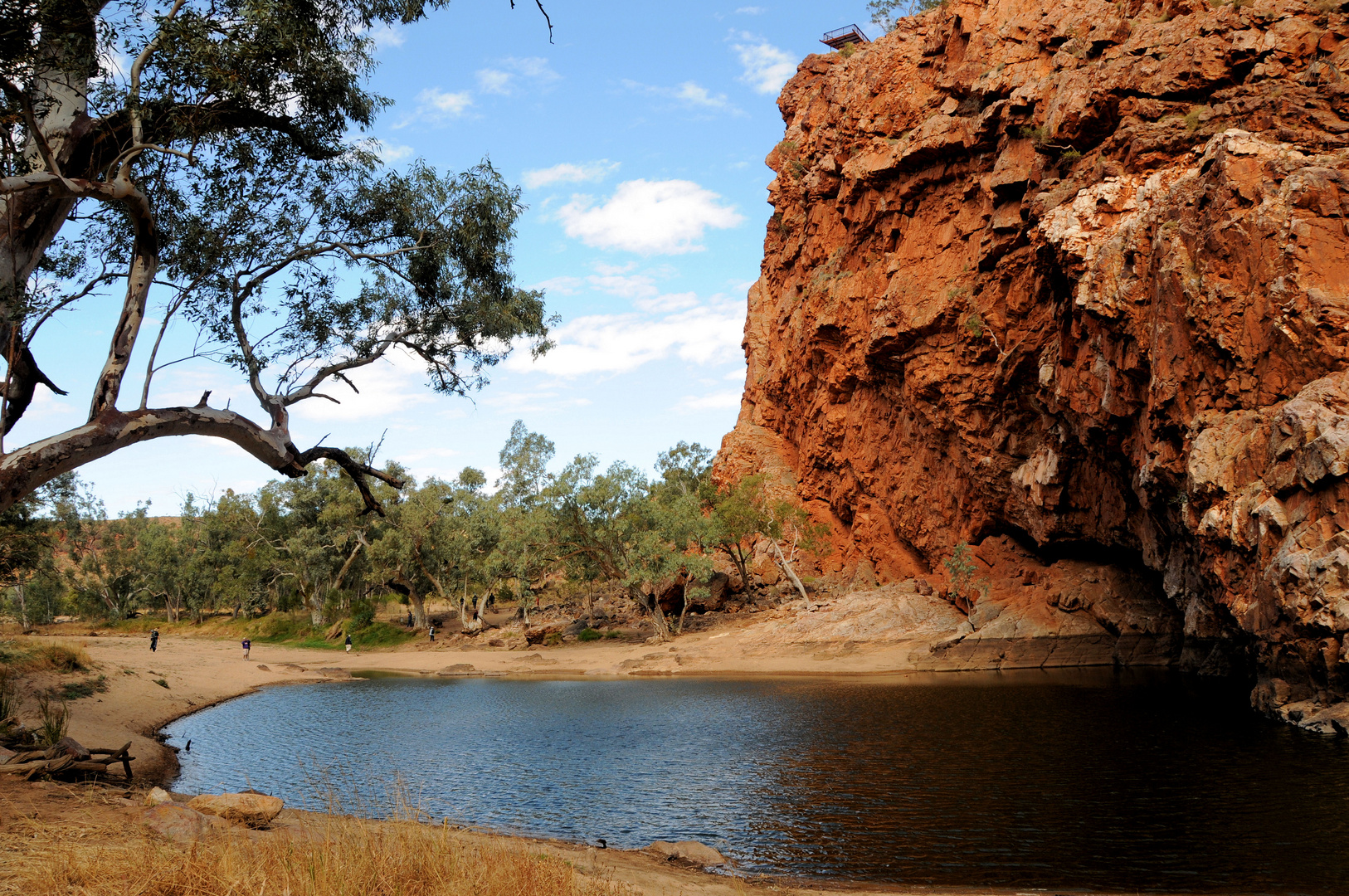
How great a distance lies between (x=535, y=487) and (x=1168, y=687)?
70.7 meters

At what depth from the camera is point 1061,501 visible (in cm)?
3716

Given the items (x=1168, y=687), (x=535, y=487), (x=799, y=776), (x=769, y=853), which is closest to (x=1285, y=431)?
(x=1168, y=687)

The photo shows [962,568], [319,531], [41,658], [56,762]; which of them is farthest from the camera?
[319,531]

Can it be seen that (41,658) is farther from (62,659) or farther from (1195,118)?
(1195,118)

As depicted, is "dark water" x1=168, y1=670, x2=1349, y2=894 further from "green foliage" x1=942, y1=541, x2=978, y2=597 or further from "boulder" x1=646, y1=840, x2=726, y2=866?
"green foliage" x1=942, y1=541, x2=978, y2=597

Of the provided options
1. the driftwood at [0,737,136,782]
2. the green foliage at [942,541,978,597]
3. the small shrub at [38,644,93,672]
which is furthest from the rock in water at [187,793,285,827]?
the green foliage at [942,541,978,597]

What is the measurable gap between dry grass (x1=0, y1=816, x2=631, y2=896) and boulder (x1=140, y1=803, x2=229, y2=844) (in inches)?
16.1

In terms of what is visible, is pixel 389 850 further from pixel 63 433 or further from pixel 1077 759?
pixel 1077 759

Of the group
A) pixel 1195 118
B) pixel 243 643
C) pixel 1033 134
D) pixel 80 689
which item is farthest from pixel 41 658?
pixel 1033 134

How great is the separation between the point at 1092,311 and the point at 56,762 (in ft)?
100

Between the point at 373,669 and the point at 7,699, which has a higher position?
the point at 7,699

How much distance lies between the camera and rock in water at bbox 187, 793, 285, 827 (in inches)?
437

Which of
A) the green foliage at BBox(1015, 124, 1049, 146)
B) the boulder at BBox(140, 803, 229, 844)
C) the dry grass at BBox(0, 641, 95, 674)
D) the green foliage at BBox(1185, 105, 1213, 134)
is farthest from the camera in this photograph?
the green foliage at BBox(1015, 124, 1049, 146)

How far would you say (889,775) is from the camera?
59.0ft
